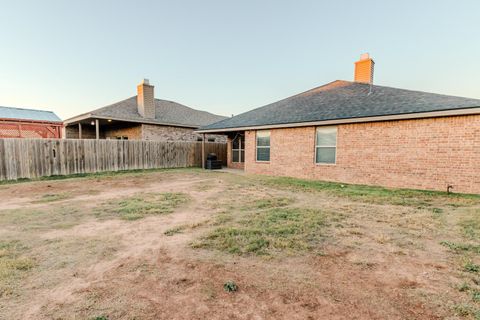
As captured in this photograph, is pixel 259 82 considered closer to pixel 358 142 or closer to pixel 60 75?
pixel 358 142

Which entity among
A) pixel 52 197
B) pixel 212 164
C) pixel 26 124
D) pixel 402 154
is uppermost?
pixel 26 124

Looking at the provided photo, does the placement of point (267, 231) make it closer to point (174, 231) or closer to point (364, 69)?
point (174, 231)

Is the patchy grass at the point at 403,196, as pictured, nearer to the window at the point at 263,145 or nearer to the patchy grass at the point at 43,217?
the window at the point at 263,145

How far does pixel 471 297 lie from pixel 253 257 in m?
2.11

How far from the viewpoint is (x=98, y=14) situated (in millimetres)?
12305

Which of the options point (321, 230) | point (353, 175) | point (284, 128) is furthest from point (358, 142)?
point (321, 230)

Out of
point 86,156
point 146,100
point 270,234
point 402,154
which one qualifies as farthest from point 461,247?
point 146,100

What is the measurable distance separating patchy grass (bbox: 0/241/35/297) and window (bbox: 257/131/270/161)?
32.9 ft

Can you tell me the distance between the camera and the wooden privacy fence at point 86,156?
970 cm

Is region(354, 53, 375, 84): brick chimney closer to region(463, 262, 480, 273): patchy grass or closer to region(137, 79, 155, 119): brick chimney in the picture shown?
region(463, 262, 480, 273): patchy grass

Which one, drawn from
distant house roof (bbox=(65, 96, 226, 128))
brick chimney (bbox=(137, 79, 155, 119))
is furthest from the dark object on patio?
brick chimney (bbox=(137, 79, 155, 119))

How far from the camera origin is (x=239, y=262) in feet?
8.64

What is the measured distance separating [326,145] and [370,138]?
68.6 inches

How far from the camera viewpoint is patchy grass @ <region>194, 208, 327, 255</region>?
3.03 m
